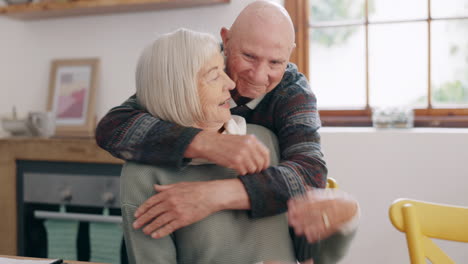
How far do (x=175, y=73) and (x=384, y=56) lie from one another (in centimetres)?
180

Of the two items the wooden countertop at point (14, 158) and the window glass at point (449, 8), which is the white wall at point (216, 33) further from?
the window glass at point (449, 8)

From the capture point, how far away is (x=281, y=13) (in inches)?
46.0

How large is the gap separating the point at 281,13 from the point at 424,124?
1.46 m

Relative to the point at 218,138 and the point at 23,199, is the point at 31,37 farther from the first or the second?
the point at 218,138

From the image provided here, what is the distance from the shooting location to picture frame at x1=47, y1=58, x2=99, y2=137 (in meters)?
2.83

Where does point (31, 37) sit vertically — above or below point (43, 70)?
above

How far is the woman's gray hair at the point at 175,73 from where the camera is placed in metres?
0.97

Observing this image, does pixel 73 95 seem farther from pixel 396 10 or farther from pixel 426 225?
pixel 426 225

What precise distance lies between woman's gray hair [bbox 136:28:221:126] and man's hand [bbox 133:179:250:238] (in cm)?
14

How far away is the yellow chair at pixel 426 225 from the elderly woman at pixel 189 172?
0.35 metres

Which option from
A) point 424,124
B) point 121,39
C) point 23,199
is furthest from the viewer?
point 121,39

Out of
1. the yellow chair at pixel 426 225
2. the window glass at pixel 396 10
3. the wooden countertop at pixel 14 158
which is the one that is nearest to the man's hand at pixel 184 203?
the yellow chair at pixel 426 225

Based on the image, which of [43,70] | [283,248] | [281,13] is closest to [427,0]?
[281,13]

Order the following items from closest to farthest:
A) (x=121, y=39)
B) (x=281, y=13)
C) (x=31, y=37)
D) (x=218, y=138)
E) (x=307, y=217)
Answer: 1. (x=307, y=217)
2. (x=218, y=138)
3. (x=281, y=13)
4. (x=121, y=39)
5. (x=31, y=37)
